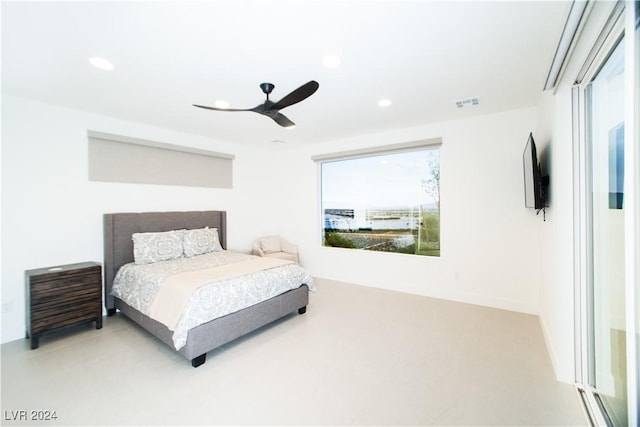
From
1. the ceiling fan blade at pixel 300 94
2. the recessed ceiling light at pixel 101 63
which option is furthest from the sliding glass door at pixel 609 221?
the recessed ceiling light at pixel 101 63

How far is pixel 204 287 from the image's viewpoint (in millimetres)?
2504

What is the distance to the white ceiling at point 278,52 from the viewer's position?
5.57ft

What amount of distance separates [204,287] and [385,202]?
3.26 metres

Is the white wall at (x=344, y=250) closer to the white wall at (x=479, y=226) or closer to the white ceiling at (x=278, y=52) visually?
the white wall at (x=479, y=226)

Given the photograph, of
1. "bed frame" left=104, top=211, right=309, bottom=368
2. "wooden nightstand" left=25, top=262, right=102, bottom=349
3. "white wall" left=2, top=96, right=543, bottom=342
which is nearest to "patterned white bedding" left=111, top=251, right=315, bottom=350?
"bed frame" left=104, top=211, right=309, bottom=368

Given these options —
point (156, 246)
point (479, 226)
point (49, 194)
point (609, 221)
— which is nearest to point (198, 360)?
point (156, 246)

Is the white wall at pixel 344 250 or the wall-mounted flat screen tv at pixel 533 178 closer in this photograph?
the wall-mounted flat screen tv at pixel 533 178

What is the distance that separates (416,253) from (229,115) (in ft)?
11.3

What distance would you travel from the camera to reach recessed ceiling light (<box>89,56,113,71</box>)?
2.22m

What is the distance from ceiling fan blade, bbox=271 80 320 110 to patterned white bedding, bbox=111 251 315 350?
1.77 meters

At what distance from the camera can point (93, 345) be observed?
273cm

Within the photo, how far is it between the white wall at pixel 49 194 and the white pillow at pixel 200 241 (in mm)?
665

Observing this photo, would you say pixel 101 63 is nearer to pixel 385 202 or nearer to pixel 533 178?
pixel 533 178

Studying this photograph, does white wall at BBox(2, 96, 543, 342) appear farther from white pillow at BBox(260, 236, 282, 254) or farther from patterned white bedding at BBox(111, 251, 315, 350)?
patterned white bedding at BBox(111, 251, 315, 350)
